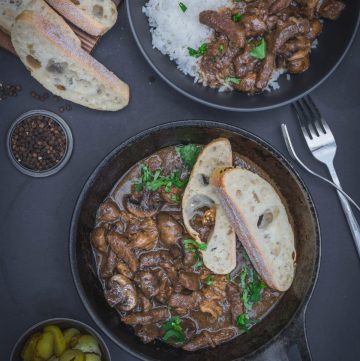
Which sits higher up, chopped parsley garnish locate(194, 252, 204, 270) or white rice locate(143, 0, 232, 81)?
white rice locate(143, 0, 232, 81)

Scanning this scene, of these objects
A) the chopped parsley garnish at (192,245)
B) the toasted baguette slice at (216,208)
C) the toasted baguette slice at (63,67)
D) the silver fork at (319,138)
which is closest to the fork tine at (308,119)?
the silver fork at (319,138)

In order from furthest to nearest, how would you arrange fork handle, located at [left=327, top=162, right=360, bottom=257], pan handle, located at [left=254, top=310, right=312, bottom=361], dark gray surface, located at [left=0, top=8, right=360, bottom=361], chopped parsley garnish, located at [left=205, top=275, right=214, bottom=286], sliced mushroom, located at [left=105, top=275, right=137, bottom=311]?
fork handle, located at [left=327, top=162, right=360, bottom=257] → dark gray surface, located at [left=0, top=8, right=360, bottom=361] → chopped parsley garnish, located at [left=205, top=275, right=214, bottom=286] → sliced mushroom, located at [left=105, top=275, right=137, bottom=311] → pan handle, located at [left=254, top=310, right=312, bottom=361]

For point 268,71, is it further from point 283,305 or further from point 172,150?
point 283,305

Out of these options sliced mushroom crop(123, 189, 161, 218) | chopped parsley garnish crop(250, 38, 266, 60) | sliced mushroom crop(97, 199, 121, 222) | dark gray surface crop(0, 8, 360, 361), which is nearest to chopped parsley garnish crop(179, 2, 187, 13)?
dark gray surface crop(0, 8, 360, 361)

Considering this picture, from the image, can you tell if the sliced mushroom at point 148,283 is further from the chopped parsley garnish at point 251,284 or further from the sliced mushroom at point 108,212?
the chopped parsley garnish at point 251,284

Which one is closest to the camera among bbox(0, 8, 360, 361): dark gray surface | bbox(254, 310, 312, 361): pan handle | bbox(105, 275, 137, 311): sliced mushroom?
bbox(254, 310, 312, 361): pan handle

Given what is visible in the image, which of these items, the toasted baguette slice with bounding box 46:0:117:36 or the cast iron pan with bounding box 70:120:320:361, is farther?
the toasted baguette slice with bounding box 46:0:117:36

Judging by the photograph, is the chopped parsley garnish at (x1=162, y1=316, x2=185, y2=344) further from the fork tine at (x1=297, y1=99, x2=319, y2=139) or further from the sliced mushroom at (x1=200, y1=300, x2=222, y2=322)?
the fork tine at (x1=297, y1=99, x2=319, y2=139)
